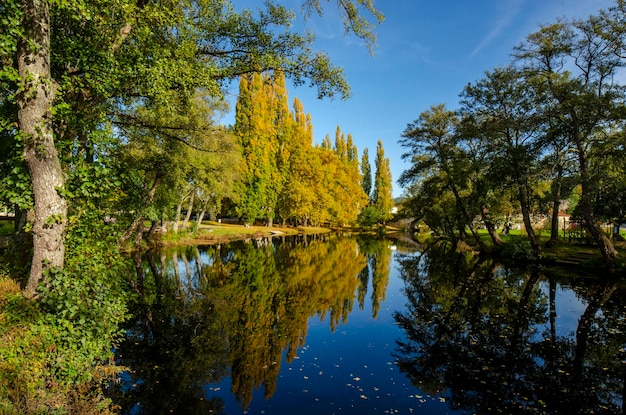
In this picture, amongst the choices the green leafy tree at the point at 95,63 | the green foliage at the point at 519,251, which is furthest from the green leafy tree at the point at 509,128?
the green leafy tree at the point at 95,63

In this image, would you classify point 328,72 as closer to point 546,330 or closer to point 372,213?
point 546,330

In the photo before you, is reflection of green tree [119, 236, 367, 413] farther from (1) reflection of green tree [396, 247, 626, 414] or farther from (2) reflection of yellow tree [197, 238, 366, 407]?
(1) reflection of green tree [396, 247, 626, 414]

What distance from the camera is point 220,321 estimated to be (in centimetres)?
1057

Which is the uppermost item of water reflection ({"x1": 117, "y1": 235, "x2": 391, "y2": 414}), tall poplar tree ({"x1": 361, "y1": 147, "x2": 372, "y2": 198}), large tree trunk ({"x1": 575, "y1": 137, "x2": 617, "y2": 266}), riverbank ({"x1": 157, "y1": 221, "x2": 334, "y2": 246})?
tall poplar tree ({"x1": 361, "y1": 147, "x2": 372, "y2": 198})

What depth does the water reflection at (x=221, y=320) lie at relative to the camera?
6738mm

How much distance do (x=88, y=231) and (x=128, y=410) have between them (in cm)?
329

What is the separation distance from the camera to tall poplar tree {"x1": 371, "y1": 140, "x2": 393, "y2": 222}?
67.8 metres

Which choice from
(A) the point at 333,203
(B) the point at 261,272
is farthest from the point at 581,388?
(A) the point at 333,203

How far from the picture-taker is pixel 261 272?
18.8 m

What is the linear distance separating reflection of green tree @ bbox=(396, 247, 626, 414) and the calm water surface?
0.04 metres

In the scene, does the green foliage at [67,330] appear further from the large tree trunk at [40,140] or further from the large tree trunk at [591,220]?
the large tree trunk at [591,220]

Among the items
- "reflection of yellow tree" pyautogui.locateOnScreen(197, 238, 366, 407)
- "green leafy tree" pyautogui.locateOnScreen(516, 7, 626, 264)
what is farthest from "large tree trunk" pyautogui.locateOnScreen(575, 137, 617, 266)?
"reflection of yellow tree" pyautogui.locateOnScreen(197, 238, 366, 407)

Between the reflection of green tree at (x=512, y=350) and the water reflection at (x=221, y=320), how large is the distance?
2798mm

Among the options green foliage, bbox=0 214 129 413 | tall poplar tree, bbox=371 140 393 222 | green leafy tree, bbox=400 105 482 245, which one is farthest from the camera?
tall poplar tree, bbox=371 140 393 222
